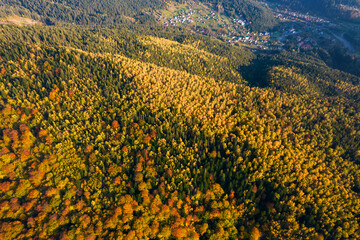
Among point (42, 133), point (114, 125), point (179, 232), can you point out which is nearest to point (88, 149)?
point (114, 125)

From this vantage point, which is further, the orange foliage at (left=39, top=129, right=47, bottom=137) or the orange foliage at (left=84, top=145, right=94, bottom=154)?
the orange foliage at (left=39, top=129, right=47, bottom=137)

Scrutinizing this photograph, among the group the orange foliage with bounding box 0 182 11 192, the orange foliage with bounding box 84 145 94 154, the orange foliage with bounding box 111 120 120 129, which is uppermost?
the orange foliage with bounding box 111 120 120 129

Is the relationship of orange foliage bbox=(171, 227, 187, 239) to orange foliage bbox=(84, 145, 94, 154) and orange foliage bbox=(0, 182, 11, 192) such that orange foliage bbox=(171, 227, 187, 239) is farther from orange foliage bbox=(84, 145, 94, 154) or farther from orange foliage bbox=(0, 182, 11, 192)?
orange foliage bbox=(0, 182, 11, 192)

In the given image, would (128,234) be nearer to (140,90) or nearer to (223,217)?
(223,217)

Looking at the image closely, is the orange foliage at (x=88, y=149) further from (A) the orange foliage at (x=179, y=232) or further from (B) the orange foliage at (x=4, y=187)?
(A) the orange foliage at (x=179, y=232)

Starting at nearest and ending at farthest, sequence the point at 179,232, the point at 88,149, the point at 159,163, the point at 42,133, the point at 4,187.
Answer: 1. the point at 179,232
2. the point at 4,187
3. the point at 159,163
4. the point at 88,149
5. the point at 42,133

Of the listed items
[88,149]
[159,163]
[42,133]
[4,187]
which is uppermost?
[159,163]

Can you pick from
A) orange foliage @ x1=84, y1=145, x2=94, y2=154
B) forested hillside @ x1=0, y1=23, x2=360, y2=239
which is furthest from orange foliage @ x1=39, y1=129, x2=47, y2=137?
orange foliage @ x1=84, y1=145, x2=94, y2=154

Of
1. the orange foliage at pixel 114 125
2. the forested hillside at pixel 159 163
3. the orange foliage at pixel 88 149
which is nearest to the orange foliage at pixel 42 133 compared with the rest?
the forested hillside at pixel 159 163

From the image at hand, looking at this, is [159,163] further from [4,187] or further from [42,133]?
[42,133]
